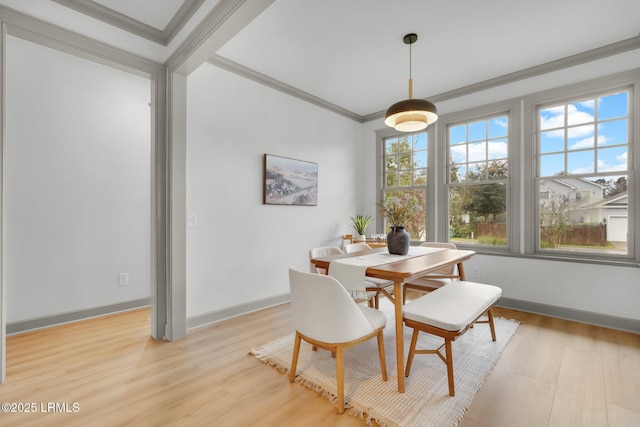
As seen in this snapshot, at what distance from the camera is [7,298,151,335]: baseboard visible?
2584 millimetres

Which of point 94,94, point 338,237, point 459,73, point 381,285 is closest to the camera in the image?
point 381,285

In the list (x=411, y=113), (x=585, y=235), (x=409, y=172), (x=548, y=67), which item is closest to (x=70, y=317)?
(x=411, y=113)

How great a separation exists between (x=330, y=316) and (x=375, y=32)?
7.90 feet

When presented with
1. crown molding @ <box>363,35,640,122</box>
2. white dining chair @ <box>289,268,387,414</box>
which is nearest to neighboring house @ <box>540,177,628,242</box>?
crown molding @ <box>363,35,640,122</box>

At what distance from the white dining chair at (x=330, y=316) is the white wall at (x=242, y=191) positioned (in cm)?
148

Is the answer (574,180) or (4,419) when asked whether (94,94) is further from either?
(574,180)

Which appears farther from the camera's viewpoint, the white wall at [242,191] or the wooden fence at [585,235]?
the wooden fence at [585,235]

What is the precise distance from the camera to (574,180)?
3.05 metres

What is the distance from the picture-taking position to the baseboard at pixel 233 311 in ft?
9.06

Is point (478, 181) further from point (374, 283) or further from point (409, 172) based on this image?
point (374, 283)

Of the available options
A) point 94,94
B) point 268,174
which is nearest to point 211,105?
point 268,174

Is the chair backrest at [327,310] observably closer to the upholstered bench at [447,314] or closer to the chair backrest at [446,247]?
the upholstered bench at [447,314]

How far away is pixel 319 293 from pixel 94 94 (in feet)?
10.7

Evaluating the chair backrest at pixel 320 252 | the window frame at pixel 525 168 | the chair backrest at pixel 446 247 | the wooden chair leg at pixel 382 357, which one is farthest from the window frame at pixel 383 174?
the wooden chair leg at pixel 382 357
